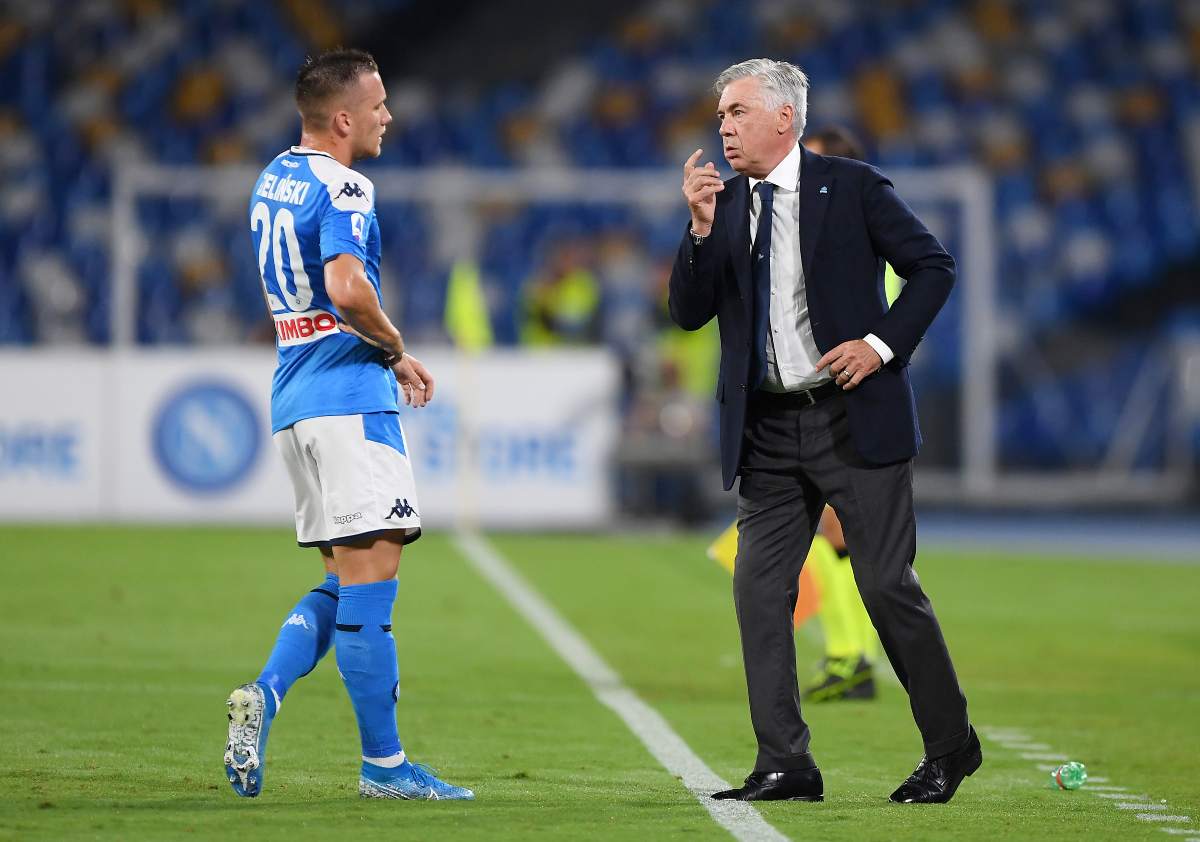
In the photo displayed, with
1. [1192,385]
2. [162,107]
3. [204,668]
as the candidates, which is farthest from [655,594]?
[162,107]

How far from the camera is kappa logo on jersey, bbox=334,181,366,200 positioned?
17.1 feet

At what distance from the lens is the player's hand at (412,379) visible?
5.41 metres

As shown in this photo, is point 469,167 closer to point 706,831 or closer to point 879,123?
point 879,123

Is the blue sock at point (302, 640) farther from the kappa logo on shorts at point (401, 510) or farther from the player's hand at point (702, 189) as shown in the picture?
the player's hand at point (702, 189)

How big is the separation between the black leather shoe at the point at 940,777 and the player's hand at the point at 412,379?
1.71 meters

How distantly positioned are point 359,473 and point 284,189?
31.7 inches

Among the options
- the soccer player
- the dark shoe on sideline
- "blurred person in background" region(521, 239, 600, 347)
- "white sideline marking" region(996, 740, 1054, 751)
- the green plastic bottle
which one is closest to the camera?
the soccer player

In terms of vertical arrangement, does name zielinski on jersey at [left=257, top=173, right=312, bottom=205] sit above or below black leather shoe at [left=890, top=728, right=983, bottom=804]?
above

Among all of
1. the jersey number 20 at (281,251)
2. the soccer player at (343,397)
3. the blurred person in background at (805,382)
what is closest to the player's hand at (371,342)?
the soccer player at (343,397)

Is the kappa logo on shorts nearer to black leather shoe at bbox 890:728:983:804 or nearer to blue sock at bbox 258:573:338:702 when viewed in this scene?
blue sock at bbox 258:573:338:702

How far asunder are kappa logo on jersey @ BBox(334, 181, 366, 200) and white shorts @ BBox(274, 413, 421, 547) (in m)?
0.59

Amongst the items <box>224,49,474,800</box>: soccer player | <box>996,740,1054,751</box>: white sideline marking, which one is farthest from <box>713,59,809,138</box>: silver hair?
<box>996,740,1054,751</box>: white sideline marking

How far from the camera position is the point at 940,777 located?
5.39m

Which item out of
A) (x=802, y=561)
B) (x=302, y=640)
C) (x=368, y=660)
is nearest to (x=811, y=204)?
(x=802, y=561)
